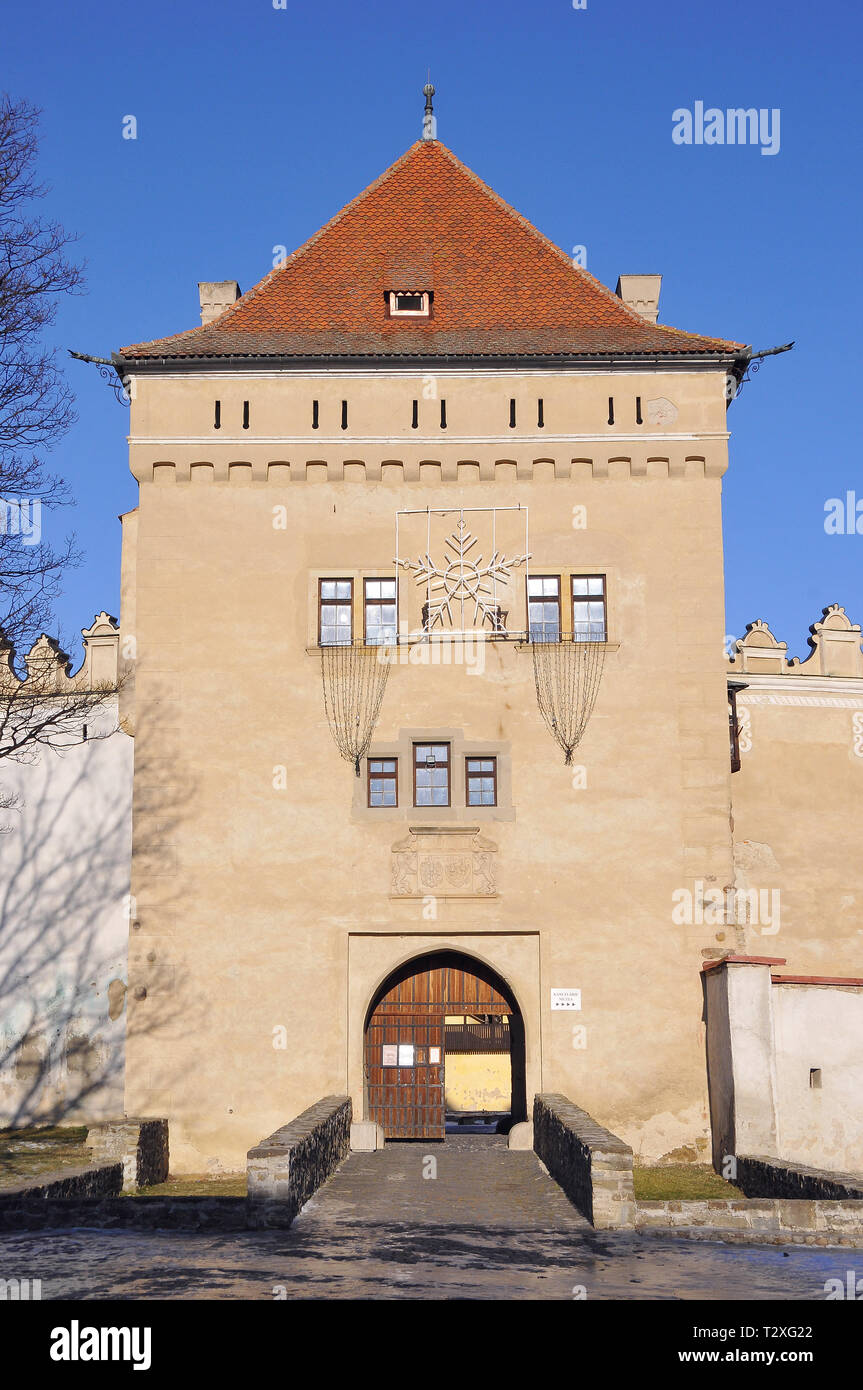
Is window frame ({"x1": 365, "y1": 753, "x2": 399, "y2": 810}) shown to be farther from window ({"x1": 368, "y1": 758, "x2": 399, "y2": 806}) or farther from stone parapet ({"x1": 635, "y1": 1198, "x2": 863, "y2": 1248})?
stone parapet ({"x1": 635, "y1": 1198, "x2": 863, "y2": 1248})

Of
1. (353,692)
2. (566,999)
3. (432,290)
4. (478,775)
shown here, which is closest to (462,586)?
(353,692)

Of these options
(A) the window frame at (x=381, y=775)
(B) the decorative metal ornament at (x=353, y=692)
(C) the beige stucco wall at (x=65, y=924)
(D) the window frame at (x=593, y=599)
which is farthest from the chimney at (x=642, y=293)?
(C) the beige stucco wall at (x=65, y=924)

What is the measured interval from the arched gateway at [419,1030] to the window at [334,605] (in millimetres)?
4622

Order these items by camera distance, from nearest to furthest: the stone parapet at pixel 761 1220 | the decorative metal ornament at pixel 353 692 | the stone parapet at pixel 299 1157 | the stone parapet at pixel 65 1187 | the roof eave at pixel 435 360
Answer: the stone parapet at pixel 761 1220 < the stone parapet at pixel 65 1187 < the stone parapet at pixel 299 1157 < the decorative metal ornament at pixel 353 692 < the roof eave at pixel 435 360

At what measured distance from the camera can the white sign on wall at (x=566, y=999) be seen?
19094 millimetres

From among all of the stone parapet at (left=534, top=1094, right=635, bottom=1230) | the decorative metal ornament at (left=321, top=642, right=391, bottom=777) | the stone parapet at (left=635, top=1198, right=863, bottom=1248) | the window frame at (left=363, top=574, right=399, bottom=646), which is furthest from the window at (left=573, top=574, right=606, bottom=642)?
the stone parapet at (left=635, top=1198, right=863, bottom=1248)

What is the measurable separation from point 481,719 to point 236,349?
20.4 feet

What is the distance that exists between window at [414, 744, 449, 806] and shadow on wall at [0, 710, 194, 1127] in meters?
5.93

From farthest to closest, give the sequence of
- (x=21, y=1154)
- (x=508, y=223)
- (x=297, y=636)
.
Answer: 1. (x=508, y=223)
2. (x=297, y=636)
3. (x=21, y=1154)

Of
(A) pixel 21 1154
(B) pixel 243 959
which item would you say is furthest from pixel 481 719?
(A) pixel 21 1154

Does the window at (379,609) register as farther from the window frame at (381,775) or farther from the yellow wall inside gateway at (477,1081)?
the yellow wall inside gateway at (477,1081)

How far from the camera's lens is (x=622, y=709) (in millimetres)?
19828

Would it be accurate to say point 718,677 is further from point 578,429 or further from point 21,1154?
point 21,1154

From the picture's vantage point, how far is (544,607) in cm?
2017
